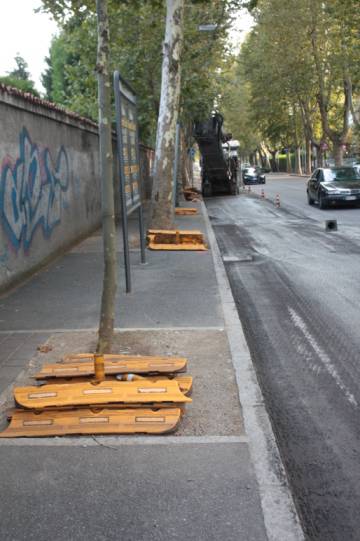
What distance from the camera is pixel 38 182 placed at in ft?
35.7

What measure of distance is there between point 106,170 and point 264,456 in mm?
3047

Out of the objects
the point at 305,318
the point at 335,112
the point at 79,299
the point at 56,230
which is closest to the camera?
the point at 305,318

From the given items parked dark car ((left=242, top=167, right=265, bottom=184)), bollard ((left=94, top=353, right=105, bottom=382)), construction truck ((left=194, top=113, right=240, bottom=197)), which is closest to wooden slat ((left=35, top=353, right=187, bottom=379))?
bollard ((left=94, top=353, right=105, bottom=382))

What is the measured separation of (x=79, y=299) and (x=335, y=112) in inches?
2145

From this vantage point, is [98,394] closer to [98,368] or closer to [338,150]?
[98,368]

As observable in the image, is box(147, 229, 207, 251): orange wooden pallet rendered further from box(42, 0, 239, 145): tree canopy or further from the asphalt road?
box(42, 0, 239, 145): tree canopy

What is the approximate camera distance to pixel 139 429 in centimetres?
422

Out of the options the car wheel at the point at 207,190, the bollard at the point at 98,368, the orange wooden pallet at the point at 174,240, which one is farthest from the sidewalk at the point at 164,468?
the car wheel at the point at 207,190

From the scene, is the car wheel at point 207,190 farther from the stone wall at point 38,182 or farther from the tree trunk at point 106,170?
the tree trunk at point 106,170

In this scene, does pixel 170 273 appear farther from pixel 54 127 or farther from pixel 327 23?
pixel 327 23

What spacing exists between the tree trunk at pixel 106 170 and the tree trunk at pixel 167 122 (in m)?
9.57

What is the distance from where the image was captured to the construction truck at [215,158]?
29.8m

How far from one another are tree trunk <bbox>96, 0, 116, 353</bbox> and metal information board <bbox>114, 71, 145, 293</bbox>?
196 cm

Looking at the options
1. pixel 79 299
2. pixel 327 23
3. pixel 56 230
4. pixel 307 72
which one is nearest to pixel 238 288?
pixel 79 299
